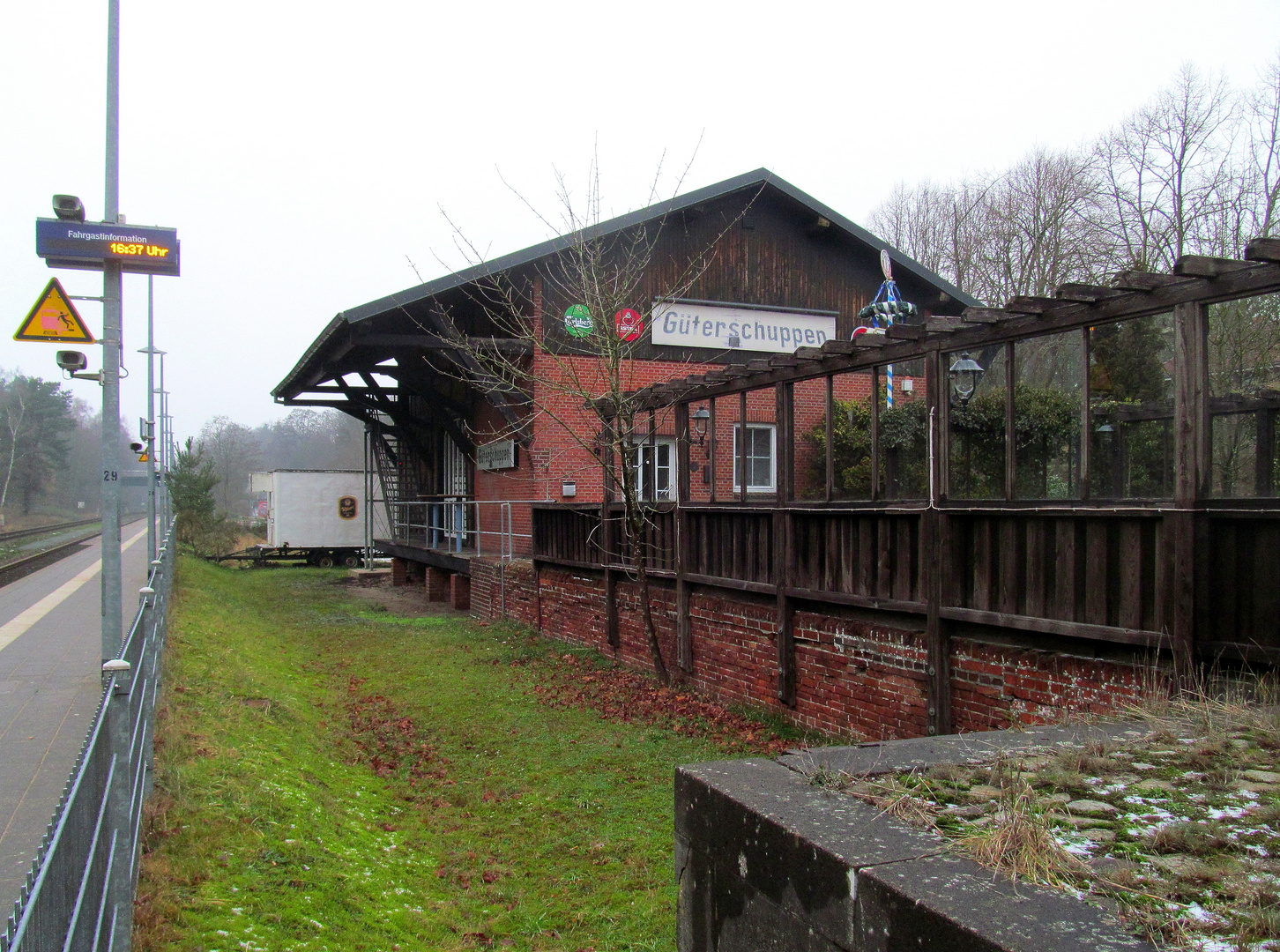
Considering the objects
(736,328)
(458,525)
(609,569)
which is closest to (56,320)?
(609,569)

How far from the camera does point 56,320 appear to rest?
7.64 meters

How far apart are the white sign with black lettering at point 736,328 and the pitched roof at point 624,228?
1.62 meters

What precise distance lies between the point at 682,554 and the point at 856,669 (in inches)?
106

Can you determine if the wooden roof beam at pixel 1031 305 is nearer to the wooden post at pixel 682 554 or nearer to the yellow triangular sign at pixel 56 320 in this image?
the wooden post at pixel 682 554

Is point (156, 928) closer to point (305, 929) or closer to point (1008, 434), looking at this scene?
point (305, 929)

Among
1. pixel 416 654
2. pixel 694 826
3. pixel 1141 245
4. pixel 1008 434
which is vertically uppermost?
pixel 1141 245

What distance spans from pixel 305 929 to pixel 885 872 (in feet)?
9.33

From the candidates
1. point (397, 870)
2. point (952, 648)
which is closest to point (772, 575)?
point (952, 648)

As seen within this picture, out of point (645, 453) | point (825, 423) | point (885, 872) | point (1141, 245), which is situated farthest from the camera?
point (1141, 245)

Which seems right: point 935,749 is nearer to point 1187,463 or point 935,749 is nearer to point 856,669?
point 1187,463

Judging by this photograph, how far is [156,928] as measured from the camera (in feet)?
11.9

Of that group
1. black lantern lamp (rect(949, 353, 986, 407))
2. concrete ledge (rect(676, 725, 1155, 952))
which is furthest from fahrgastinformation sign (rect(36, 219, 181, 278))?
concrete ledge (rect(676, 725, 1155, 952))

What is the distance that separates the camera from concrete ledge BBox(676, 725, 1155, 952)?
2.04 metres

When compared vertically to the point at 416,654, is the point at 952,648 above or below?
above
